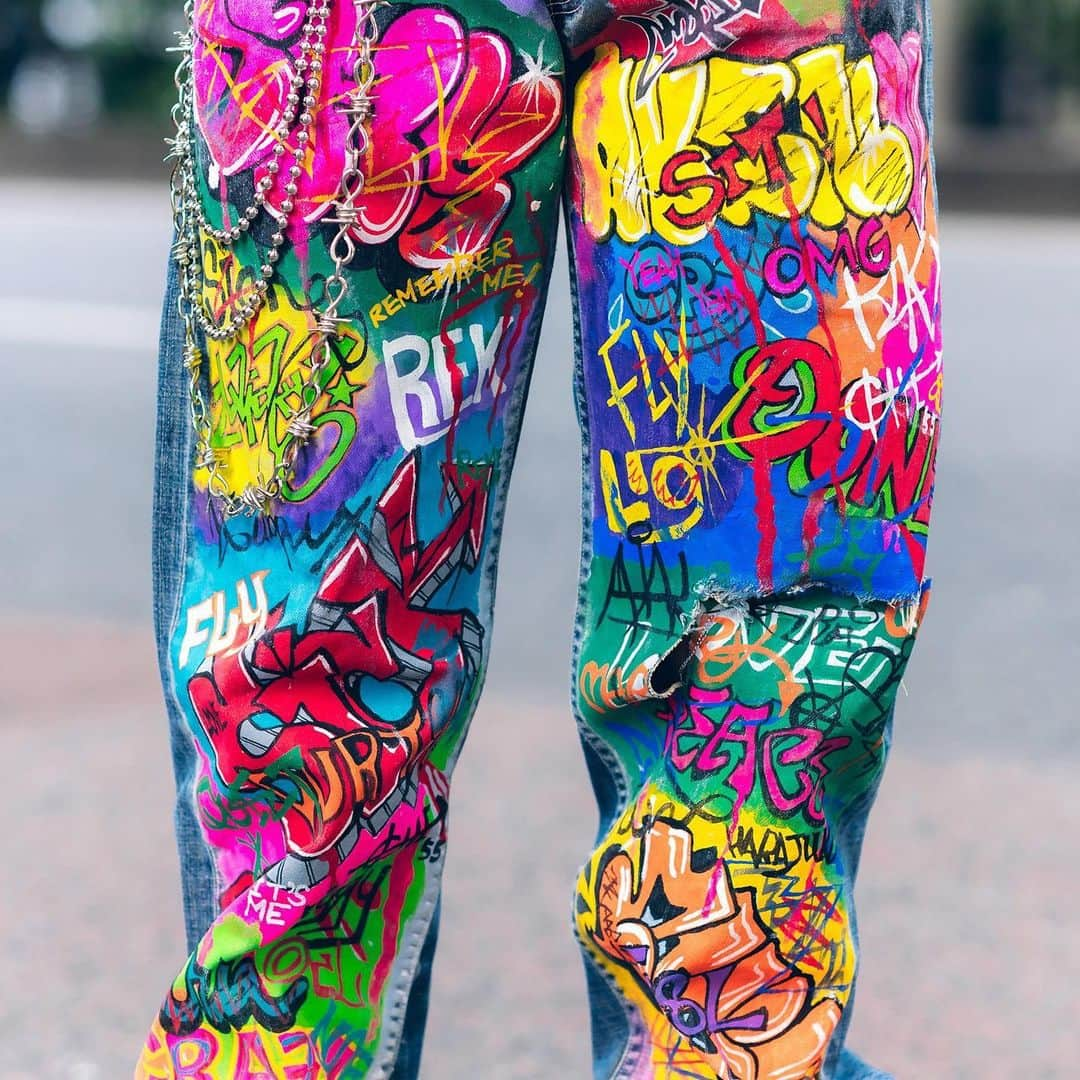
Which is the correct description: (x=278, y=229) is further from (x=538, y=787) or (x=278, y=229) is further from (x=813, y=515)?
(x=538, y=787)

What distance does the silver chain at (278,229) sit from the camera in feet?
2.74

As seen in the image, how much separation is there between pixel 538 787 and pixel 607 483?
1277 millimetres

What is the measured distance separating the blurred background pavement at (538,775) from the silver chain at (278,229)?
0.77 m

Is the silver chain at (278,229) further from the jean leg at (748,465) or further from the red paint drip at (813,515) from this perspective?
the red paint drip at (813,515)

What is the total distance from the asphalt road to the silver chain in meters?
0.77

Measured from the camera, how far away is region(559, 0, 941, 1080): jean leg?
0.82 meters

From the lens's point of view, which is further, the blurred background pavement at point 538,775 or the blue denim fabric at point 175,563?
the blurred background pavement at point 538,775

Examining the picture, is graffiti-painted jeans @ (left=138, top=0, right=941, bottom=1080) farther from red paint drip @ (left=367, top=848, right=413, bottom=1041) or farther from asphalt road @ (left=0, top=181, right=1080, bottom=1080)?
asphalt road @ (left=0, top=181, right=1080, bottom=1080)

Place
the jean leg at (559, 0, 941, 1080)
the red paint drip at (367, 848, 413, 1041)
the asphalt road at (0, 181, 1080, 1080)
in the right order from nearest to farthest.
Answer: the jean leg at (559, 0, 941, 1080) < the red paint drip at (367, 848, 413, 1041) < the asphalt road at (0, 181, 1080, 1080)

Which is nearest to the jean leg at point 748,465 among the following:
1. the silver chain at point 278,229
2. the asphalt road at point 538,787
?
the silver chain at point 278,229

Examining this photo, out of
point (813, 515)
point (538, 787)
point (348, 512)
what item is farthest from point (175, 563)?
point (538, 787)

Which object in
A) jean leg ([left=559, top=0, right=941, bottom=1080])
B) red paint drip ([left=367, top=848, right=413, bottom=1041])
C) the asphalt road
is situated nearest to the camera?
jean leg ([left=559, top=0, right=941, bottom=1080])

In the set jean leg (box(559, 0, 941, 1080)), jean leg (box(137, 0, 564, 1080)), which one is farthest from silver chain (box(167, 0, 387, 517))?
jean leg (box(559, 0, 941, 1080))
